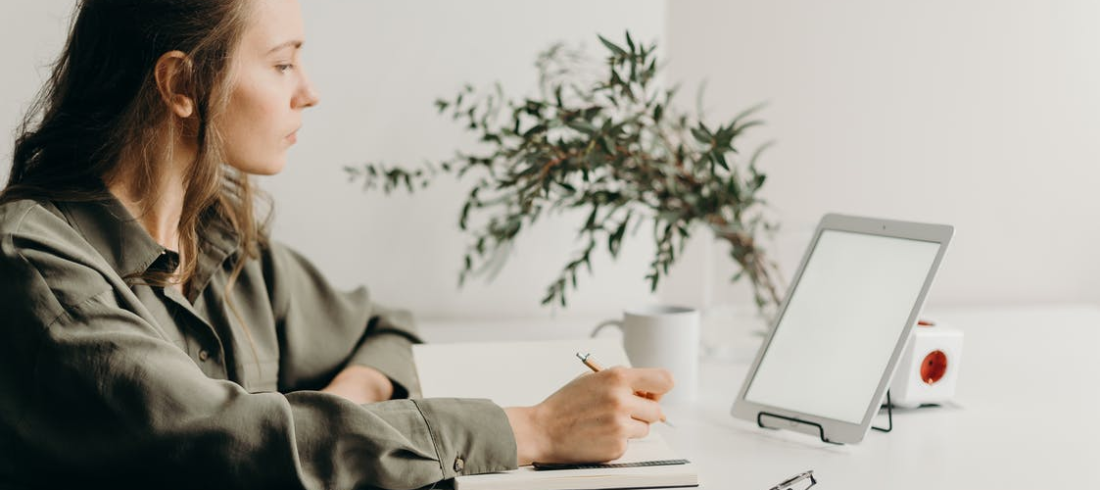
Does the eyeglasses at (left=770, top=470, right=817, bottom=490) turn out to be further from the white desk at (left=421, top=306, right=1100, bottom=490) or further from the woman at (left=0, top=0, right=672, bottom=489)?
the woman at (left=0, top=0, right=672, bottom=489)

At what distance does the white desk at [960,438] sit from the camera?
99cm

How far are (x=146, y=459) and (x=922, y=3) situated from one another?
75.4 inches

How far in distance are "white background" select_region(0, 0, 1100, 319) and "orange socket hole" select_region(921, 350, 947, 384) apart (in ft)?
1.57

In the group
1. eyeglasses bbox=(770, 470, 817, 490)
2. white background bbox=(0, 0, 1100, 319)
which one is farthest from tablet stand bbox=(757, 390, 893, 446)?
white background bbox=(0, 0, 1100, 319)

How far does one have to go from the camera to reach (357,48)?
1.69 meters

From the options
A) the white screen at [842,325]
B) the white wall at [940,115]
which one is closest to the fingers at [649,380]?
the white screen at [842,325]

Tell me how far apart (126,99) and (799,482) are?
728mm

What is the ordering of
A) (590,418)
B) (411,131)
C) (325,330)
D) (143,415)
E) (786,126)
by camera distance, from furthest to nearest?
1. (786,126)
2. (411,131)
3. (325,330)
4. (590,418)
5. (143,415)

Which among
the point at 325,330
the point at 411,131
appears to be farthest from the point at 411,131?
the point at 325,330

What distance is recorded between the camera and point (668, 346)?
4.20 feet

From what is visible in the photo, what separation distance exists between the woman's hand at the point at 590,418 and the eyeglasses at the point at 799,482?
126 mm

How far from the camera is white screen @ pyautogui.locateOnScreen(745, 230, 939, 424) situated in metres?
1.11

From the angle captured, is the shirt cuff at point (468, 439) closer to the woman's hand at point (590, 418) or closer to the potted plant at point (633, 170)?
the woman's hand at point (590, 418)

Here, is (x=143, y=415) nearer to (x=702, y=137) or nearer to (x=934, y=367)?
(x=702, y=137)
